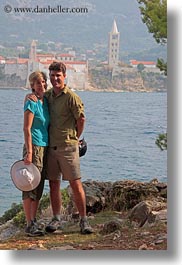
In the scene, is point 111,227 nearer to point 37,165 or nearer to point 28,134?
point 37,165

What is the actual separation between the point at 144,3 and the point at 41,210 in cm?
188

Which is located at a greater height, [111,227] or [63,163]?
[63,163]

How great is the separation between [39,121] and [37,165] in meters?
0.35

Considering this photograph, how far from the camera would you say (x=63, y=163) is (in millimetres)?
7879

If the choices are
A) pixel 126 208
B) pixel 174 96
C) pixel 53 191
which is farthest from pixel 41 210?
pixel 174 96

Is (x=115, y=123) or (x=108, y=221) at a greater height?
(x=115, y=123)

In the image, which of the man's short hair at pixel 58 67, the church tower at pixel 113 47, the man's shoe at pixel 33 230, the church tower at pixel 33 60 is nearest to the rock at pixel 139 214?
the man's shoe at pixel 33 230

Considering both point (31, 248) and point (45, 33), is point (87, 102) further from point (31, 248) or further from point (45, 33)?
point (31, 248)

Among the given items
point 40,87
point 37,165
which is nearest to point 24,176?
point 37,165

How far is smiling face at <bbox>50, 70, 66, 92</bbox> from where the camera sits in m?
7.79

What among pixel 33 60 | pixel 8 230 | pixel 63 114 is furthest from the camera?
pixel 8 230

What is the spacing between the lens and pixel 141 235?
8.02 meters

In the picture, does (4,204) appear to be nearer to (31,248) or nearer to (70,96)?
(31,248)

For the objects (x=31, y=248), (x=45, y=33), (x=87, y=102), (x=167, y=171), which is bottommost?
(x=31, y=248)
